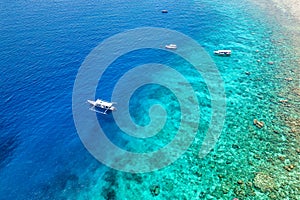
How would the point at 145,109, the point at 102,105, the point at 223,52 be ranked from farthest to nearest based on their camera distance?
the point at 223,52 < the point at 145,109 < the point at 102,105

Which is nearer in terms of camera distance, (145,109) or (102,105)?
(102,105)

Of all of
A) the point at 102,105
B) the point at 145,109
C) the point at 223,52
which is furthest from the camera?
the point at 223,52

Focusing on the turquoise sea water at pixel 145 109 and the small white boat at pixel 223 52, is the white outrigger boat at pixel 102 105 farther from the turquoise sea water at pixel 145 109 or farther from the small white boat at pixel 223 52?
the small white boat at pixel 223 52

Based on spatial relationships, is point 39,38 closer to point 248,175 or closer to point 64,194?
point 64,194

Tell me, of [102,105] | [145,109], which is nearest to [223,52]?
[145,109]

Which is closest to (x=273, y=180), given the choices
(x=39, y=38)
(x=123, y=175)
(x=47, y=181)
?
(x=123, y=175)

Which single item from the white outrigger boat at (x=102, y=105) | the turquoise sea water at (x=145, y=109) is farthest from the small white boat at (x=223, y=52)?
the white outrigger boat at (x=102, y=105)

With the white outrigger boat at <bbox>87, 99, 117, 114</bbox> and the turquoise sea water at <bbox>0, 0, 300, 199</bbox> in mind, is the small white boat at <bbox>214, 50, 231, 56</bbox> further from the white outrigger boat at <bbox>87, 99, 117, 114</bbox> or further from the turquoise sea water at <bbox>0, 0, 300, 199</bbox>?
the white outrigger boat at <bbox>87, 99, 117, 114</bbox>

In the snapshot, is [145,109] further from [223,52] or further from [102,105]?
[223,52]
